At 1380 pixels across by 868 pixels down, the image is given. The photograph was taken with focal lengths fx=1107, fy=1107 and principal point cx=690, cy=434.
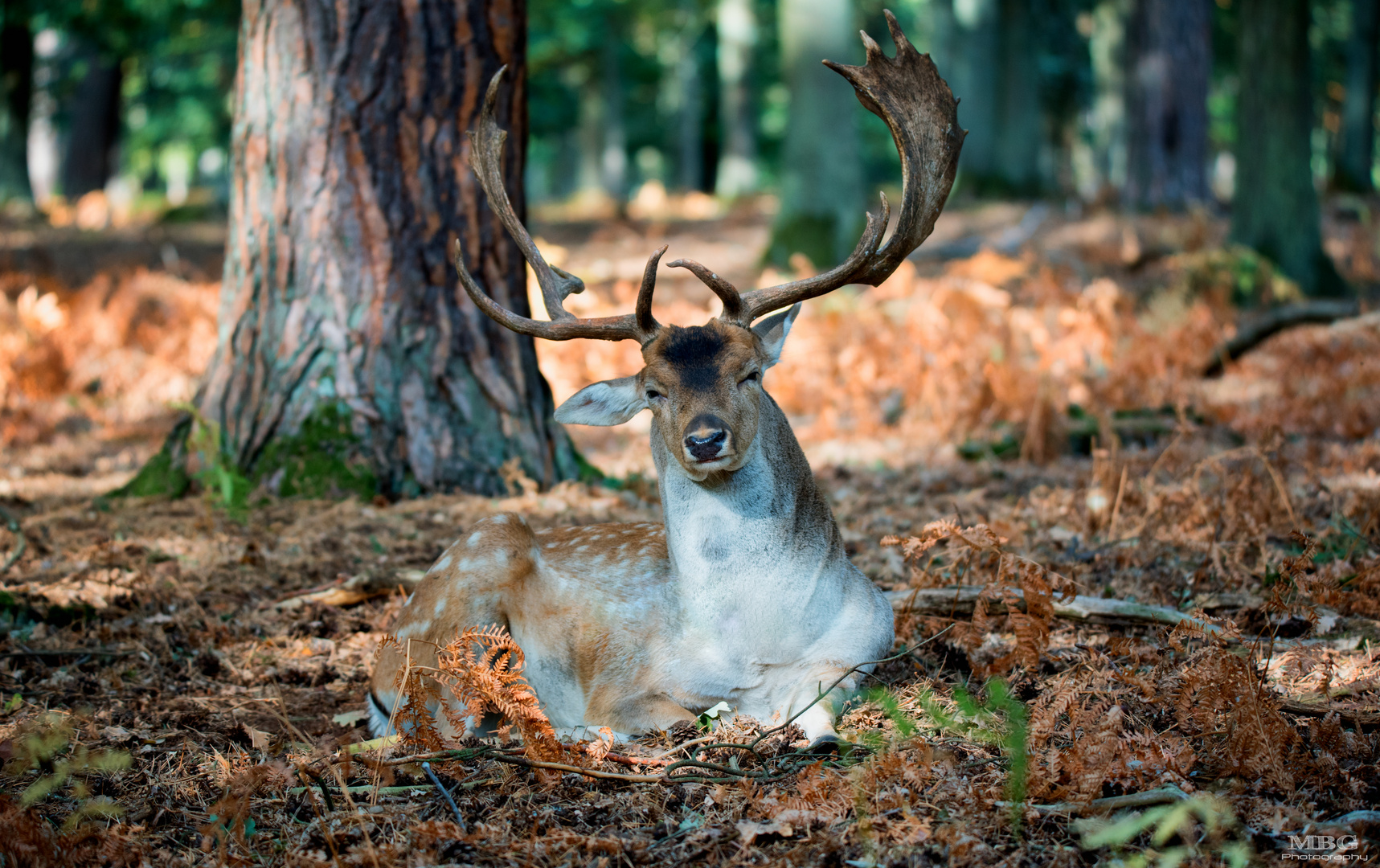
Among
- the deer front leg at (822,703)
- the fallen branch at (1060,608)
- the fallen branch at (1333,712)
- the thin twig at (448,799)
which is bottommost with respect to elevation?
the thin twig at (448,799)

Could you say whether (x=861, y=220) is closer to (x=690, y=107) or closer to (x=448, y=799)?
(x=448, y=799)

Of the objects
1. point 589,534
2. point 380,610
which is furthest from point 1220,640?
point 380,610

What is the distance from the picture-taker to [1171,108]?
18.1 meters

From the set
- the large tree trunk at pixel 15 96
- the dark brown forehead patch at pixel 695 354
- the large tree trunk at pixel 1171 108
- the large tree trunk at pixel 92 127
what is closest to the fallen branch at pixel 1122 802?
the dark brown forehead patch at pixel 695 354

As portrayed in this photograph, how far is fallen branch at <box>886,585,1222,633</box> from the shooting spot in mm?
4422

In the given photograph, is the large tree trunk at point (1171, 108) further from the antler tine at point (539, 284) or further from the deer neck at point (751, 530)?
the deer neck at point (751, 530)

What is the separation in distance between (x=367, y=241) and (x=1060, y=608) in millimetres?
4396

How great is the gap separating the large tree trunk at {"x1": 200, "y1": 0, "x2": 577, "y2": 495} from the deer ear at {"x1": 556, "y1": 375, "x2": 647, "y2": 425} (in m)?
2.29

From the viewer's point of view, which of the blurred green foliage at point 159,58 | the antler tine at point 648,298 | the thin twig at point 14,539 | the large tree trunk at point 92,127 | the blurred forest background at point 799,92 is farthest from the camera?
the large tree trunk at point 92,127

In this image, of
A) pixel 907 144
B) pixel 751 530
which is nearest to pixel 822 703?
pixel 751 530

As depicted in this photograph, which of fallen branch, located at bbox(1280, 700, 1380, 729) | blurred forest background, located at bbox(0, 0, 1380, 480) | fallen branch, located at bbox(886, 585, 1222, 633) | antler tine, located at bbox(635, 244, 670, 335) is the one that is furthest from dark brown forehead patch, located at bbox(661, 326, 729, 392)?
blurred forest background, located at bbox(0, 0, 1380, 480)

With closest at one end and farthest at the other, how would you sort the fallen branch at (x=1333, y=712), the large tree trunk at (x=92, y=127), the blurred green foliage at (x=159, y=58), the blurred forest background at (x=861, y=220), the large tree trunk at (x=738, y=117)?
the fallen branch at (x=1333, y=712) < the blurred forest background at (x=861, y=220) < the blurred green foliage at (x=159, y=58) < the large tree trunk at (x=92, y=127) < the large tree trunk at (x=738, y=117)

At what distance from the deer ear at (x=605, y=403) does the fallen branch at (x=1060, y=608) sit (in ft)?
4.65

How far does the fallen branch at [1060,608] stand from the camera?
14.5 feet
